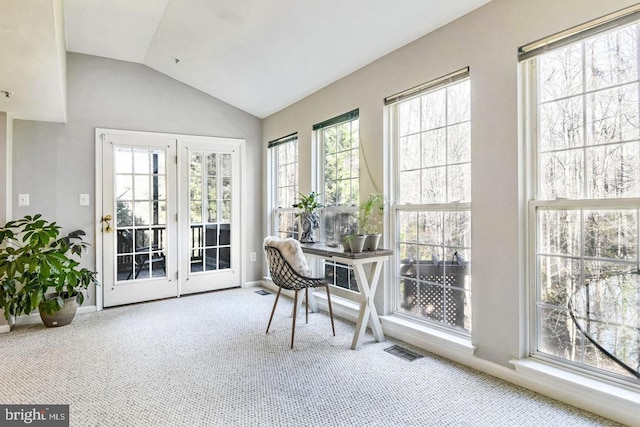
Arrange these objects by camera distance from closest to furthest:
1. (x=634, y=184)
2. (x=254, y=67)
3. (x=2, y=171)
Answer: (x=634, y=184) → (x=2, y=171) → (x=254, y=67)

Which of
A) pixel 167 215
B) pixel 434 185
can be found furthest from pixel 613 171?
pixel 167 215

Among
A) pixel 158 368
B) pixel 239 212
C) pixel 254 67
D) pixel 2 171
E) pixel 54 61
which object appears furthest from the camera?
pixel 239 212

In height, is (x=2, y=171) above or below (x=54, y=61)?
below

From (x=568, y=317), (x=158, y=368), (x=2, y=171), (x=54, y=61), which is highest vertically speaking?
(x=54, y=61)

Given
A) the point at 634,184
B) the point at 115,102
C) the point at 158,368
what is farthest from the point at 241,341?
the point at 115,102

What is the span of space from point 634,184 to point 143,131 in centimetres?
443

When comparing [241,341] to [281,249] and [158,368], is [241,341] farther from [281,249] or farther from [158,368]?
[281,249]

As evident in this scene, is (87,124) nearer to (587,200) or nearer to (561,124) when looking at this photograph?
(561,124)

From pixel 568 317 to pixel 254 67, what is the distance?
3383 mm

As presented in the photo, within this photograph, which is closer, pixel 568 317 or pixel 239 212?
pixel 568 317

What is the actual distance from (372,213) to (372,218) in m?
0.04

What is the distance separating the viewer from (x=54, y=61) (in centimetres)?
219

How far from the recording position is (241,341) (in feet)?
9.38

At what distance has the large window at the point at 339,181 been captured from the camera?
3.42m
